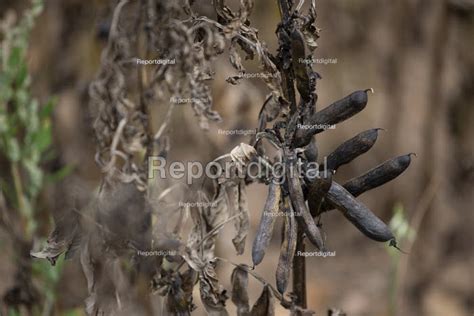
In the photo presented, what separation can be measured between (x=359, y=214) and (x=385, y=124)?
6.20 feet

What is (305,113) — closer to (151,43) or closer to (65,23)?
(151,43)

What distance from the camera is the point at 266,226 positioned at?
0.89 metres

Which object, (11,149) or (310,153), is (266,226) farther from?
(11,149)

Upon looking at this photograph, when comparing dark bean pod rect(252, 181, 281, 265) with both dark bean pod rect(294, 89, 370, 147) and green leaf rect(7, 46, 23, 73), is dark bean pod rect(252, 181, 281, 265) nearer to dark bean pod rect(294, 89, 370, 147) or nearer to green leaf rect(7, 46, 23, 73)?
dark bean pod rect(294, 89, 370, 147)

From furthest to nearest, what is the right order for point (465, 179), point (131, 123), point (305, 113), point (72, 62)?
point (465, 179)
point (72, 62)
point (131, 123)
point (305, 113)

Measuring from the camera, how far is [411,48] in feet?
8.71

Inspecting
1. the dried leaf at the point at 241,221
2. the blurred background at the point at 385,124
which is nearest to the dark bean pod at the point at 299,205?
the dried leaf at the point at 241,221

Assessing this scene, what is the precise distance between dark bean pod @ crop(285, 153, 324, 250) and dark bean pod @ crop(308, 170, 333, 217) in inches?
0.5

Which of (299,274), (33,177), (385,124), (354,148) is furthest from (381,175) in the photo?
(385,124)

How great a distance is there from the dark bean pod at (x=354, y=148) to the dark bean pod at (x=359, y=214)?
0.10 feet

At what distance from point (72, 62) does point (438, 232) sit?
1.19m

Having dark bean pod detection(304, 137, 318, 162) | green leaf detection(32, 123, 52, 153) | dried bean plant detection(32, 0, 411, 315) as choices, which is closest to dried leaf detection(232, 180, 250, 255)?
dried bean plant detection(32, 0, 411, 315)

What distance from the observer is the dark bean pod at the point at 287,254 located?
2.92 feet

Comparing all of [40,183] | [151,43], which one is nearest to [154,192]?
[151,43]
